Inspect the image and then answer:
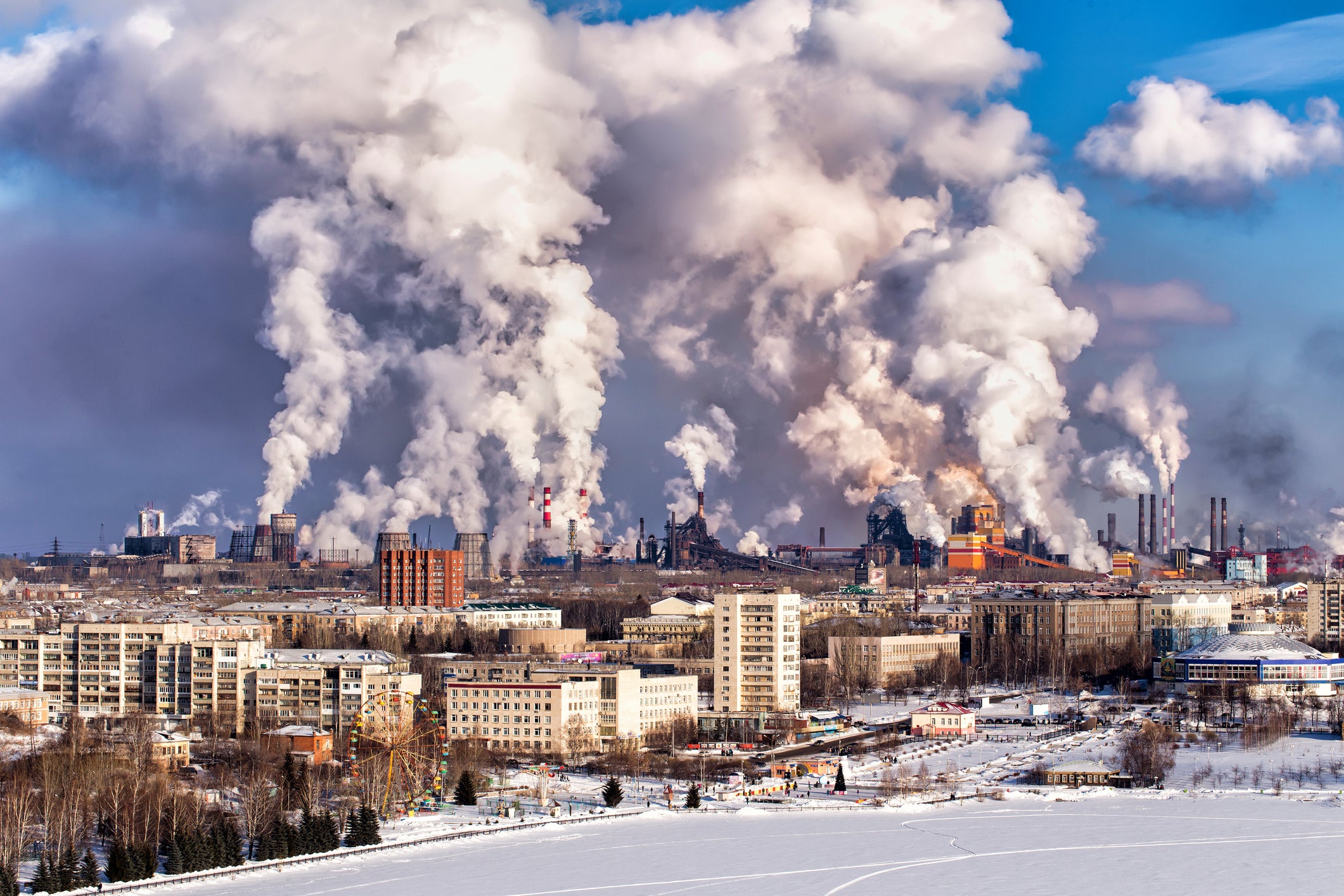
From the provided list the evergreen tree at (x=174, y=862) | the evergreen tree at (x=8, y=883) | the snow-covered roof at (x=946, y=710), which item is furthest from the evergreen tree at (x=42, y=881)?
the snow-covered roof at (x=946, y=710)

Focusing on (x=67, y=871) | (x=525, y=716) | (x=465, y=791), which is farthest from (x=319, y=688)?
(x=67, y=871)

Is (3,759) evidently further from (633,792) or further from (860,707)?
(860,707)

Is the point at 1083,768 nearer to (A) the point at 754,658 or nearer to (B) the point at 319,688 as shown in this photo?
(A) the point at 754,658

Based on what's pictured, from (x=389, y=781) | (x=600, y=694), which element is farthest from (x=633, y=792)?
(x=600, y=694)

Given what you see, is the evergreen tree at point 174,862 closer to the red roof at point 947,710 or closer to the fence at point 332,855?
the fence at point 332,855

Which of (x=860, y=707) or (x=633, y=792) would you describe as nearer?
(x=633, y=792)

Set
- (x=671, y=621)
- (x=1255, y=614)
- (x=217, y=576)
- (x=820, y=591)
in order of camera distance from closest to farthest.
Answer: (x=671, y=621) < (x=1255, y=614) < (x=820, y=591) < (x=217, y=576)
